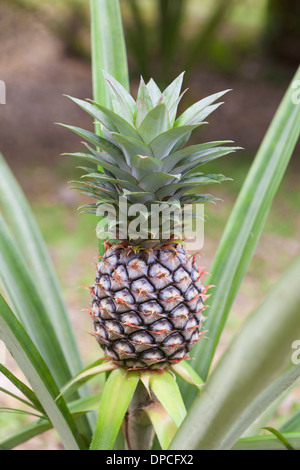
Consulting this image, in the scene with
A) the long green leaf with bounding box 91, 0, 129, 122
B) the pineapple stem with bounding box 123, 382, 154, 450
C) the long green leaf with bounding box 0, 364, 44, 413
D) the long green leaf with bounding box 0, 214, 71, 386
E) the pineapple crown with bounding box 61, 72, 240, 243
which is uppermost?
the long green leaf with bounding box 91, 0, 129, 122

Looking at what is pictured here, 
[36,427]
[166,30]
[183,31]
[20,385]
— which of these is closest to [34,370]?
[20,385]

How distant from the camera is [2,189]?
75cm

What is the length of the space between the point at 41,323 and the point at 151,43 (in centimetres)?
299

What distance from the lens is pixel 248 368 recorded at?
0.28m

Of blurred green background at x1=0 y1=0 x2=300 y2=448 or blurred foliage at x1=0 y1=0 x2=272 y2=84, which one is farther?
blurred foliage at x1=0 y1=0 x2=272 y2=84

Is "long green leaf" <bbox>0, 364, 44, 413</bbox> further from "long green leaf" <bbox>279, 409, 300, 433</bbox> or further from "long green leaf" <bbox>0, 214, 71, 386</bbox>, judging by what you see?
"long green leaf" <bbox>279, 409, 300, 433</bbox>

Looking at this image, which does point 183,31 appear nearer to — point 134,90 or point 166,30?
point 134,90

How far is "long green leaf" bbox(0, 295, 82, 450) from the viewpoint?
1.51 ft

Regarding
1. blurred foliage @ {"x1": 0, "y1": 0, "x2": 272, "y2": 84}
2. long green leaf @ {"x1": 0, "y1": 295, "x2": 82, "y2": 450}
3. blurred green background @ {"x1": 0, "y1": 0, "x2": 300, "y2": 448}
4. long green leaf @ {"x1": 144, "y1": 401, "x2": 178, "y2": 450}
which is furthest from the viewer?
blurred foliage @ {"x1": 0, "y1": 0, "x2": 272, "y2": 84}

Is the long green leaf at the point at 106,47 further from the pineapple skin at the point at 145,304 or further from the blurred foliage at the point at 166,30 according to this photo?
the blurred foliage at the point at 166,30

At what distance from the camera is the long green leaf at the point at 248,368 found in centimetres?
26

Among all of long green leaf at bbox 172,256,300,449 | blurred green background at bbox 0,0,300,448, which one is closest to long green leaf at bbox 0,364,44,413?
long green leaf at bbox 172,256,300,449

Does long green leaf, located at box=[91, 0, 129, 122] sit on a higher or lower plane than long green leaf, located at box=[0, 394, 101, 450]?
higher
